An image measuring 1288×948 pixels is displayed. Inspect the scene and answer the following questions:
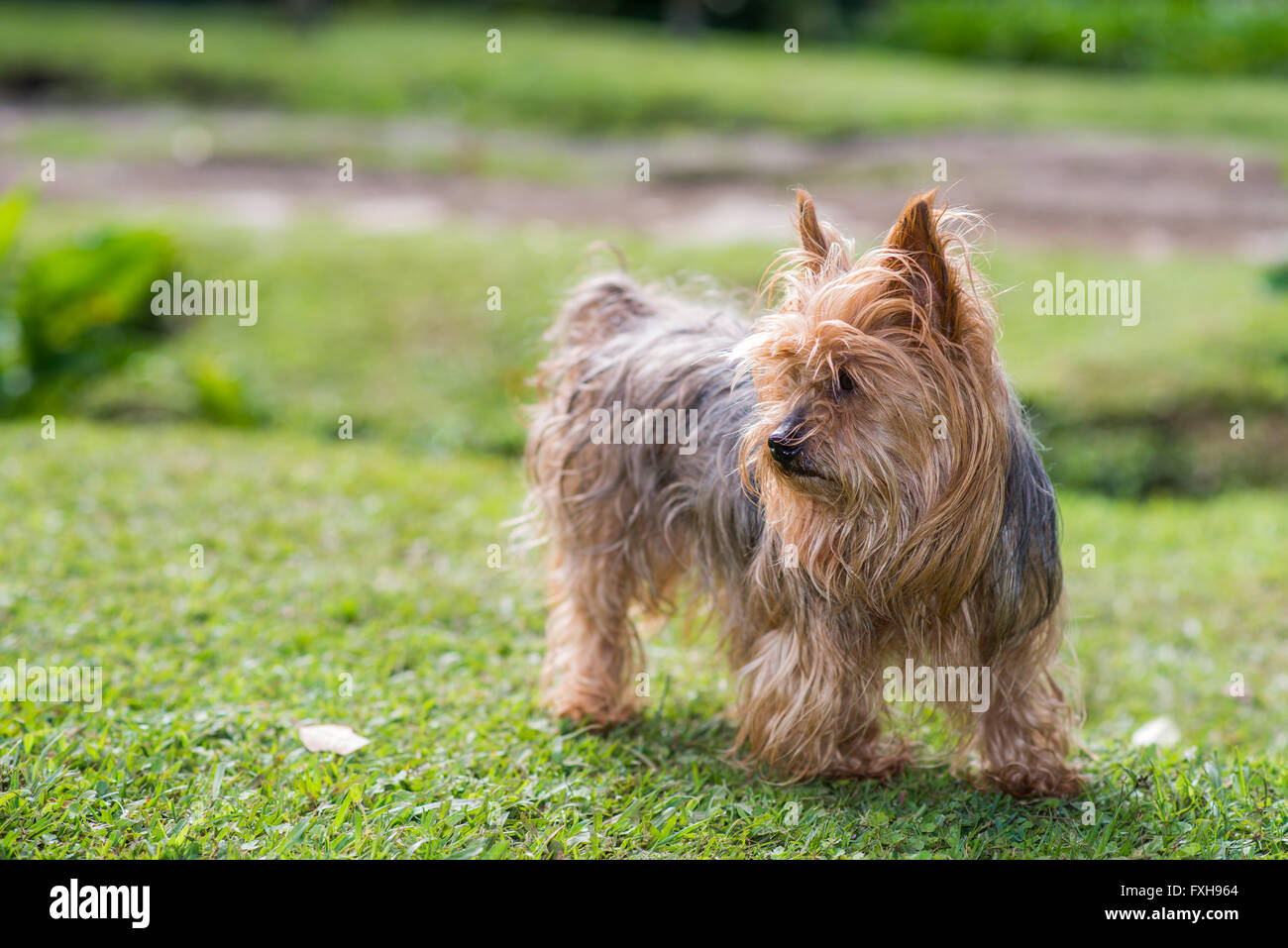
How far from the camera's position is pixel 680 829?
3965 millimetres

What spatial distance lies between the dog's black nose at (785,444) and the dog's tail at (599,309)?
1.80m

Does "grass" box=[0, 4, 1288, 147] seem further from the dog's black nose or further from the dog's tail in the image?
the dog's black nose

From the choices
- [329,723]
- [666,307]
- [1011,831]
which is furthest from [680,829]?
[666,307]

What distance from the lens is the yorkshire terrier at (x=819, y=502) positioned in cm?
356

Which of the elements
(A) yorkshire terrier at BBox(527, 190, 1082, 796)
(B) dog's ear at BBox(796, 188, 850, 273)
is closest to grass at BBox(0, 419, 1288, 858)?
(A) yorkshire terrier at BBox(527, 190, 1082, 796)

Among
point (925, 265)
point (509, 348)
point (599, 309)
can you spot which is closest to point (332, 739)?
point (599, 309)

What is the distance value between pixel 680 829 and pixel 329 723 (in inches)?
61.6

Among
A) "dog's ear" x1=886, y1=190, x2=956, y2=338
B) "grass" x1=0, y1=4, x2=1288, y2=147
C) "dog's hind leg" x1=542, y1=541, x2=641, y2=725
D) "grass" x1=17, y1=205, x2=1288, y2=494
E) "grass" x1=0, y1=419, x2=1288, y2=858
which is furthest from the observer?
"grass" x1=0, y1=4, x2=1288, y2=147

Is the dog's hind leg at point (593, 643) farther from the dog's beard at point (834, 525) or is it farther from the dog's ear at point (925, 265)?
the dog's ear at point (925, 265)

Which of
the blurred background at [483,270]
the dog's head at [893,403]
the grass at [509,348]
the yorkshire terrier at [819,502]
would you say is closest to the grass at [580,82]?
the blurred background at [483,270]

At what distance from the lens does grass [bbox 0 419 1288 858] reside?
396cm

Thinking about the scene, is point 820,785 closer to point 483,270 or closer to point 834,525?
point 834,525

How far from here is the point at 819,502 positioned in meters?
3.68

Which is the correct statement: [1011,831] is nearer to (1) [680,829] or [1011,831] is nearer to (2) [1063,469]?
(1) [680,829]
